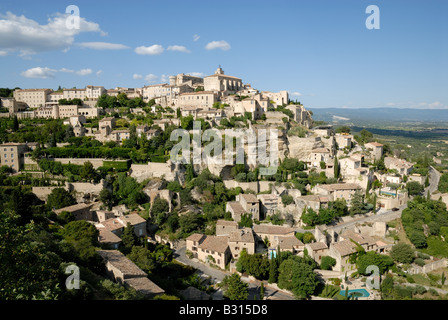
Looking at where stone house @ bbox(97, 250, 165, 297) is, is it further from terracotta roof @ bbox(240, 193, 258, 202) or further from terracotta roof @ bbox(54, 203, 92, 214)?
terracotta roof @ bbox(240, 193, 258, 202)

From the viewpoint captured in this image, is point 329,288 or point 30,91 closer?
point 329,288

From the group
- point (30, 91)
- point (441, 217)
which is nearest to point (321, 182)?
point (441, 217)

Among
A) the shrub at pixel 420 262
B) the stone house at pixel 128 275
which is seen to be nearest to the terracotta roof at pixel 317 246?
the shrub at pixel 420 262

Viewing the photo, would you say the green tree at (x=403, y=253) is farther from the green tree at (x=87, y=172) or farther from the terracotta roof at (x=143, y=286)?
the green tree at (x=87, y=172)

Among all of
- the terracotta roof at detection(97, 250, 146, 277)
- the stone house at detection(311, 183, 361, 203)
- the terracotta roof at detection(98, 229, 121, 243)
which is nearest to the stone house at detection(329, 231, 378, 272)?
the stone house at detection(311, 183, 361, 203)

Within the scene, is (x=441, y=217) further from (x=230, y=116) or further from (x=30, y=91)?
(x=30, y=91)
